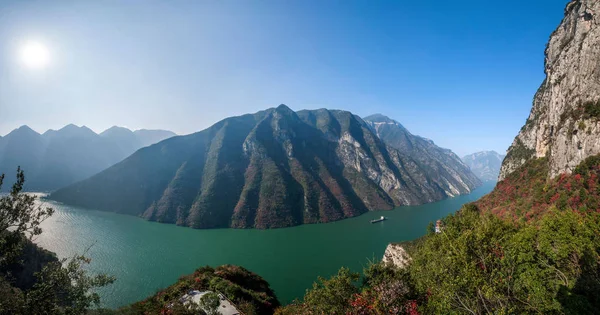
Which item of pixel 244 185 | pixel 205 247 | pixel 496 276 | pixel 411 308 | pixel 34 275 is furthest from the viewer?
pixel 244 185

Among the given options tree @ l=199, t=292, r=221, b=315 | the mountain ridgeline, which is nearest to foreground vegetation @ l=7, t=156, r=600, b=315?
tree @ l=199, t=292, r=221, b=315

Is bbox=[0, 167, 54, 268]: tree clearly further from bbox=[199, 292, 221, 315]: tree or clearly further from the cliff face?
the cliff face

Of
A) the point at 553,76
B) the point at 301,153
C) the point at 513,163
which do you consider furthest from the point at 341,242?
the point at 301,153

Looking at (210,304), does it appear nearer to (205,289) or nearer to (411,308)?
(205,289)

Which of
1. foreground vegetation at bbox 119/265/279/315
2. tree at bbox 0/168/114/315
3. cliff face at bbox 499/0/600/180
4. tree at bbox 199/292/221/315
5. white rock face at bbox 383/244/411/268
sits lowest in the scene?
white rock face at bbox 383/244/411/268

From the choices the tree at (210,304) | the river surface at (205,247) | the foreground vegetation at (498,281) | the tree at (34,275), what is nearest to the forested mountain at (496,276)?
the foreground vegetation at (498,281)

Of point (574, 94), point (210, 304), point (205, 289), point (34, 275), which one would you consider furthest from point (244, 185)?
point (34, 275)

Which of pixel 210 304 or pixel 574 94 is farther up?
pixel 574 94
